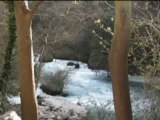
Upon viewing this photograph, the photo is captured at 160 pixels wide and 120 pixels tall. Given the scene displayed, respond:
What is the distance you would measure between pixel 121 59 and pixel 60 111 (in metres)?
6.55

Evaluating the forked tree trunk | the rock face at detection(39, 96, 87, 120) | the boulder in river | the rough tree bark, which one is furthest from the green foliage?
the forked tree trunk

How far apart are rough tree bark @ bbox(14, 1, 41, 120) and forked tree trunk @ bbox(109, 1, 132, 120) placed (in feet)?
5.93

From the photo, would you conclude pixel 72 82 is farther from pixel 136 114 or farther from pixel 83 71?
pixel 136 114

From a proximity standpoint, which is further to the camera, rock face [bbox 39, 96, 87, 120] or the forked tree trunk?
rock face [bbox 39, 96, 87, 120]

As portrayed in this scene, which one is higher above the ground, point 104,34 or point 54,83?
point 104,34

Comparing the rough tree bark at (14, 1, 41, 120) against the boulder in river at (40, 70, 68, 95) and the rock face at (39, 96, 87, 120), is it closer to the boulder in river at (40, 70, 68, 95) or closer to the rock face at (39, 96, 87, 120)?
the rock face at (39, 96, 87, 120)

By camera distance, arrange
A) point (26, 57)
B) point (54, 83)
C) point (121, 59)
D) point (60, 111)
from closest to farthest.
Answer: point (121, 59) < point (26, 57) < point (60, 111) < point (54, 83)

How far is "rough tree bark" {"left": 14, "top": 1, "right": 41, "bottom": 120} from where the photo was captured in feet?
27.1

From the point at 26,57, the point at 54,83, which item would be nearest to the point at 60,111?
the point at 26,57

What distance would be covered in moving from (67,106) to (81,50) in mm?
11390

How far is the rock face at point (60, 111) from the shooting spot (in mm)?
12734

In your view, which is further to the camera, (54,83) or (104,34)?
(104,34)

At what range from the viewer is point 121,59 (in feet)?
23.3

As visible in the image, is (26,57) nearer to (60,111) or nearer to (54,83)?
(60,111)
